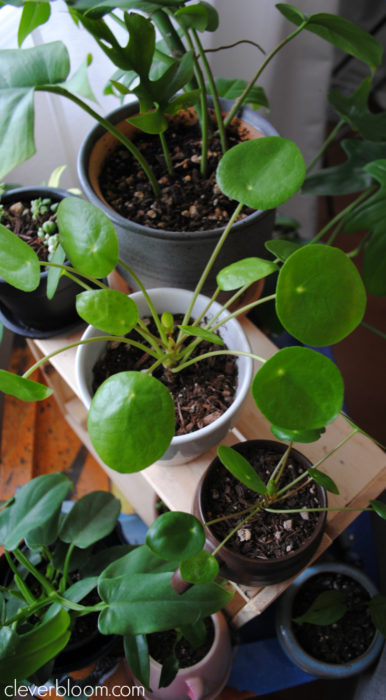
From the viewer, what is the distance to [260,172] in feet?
1.94

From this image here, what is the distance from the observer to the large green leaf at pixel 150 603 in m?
0.63

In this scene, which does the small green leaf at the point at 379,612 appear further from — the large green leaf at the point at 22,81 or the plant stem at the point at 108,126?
the large green leaf at the point at 22,81

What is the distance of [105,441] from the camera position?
1.66ft

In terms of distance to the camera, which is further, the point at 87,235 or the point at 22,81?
the point at 22,81

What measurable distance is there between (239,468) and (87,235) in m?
0.31

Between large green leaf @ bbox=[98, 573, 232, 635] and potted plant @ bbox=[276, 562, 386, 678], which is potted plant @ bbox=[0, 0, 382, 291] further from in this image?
potted plant @ bbox=[276, 562, 386, 678]

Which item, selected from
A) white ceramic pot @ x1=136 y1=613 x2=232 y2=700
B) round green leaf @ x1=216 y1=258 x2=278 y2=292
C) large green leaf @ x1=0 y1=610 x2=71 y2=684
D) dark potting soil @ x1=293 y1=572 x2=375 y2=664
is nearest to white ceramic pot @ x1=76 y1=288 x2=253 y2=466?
round green leaf @ x1=216 y1=258 x2=278 y2=292

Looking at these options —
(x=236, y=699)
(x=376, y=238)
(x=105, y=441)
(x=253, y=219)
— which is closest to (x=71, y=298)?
(x=253, y=219)

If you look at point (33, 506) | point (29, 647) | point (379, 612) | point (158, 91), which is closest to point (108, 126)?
point (158, 91)

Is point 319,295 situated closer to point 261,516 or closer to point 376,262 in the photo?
point 261,516

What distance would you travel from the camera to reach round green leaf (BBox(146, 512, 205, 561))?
22.6 inches

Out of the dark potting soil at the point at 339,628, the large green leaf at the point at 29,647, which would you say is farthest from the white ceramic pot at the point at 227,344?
the dark potting soil at the point at 339,628

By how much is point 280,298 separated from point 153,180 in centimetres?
42

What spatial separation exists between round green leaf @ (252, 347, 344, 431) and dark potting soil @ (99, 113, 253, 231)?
0.37m
